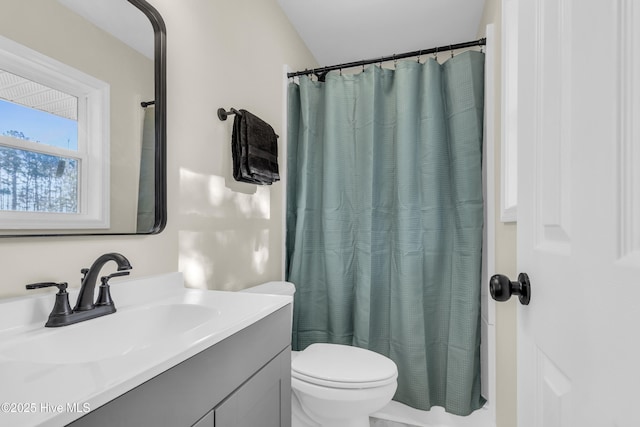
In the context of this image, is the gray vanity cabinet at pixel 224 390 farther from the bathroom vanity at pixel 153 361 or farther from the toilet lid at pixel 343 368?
the toilet lid at pixel 343 368

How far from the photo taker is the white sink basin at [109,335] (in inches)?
26.7

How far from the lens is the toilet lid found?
135cm

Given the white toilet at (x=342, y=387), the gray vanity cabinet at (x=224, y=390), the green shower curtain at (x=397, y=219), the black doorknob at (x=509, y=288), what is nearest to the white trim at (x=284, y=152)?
the green shower curtain at (x=397, y=219)

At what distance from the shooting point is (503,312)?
1540 mm

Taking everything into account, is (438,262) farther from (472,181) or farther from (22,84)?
(22,84)

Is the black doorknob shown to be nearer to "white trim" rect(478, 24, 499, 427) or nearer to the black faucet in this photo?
the black faucet

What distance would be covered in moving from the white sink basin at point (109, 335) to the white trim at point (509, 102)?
4.20ft

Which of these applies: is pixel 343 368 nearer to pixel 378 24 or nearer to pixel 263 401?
pixel 263 401

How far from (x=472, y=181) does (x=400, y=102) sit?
60 cm

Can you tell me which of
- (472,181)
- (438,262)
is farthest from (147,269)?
(472,181)

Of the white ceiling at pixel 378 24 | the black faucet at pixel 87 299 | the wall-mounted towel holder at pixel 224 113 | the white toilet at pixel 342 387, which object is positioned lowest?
the white toilet at pixel 342 387

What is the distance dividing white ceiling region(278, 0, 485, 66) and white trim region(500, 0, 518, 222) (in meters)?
0.76

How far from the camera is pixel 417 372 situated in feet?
5.89

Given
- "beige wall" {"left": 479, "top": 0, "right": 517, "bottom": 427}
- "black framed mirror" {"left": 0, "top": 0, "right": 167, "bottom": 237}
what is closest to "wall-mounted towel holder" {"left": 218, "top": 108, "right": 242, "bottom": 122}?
"black framed mirror" {"left": 0, "top": 0, "right": 167, "bottom": 237}
